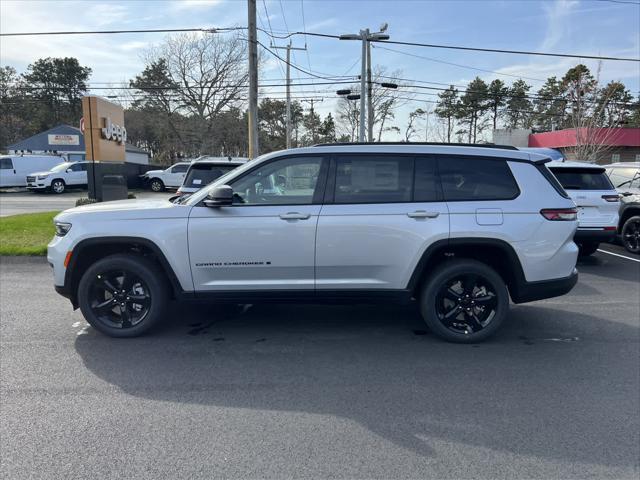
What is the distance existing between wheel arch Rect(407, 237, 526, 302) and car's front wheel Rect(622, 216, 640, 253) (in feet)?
21.6

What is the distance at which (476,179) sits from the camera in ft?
15.4

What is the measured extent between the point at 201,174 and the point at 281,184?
19.2 ft

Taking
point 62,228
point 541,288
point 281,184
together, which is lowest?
point 541,288

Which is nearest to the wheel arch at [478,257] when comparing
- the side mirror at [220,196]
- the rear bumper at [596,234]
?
the side mirror at [220,196]

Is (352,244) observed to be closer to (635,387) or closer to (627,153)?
(635,387)

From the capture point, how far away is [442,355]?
14.7 ft

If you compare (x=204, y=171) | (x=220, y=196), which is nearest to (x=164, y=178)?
(x=204, y=171)

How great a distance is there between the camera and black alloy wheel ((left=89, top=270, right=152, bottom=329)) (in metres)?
4.77

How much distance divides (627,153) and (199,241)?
41.1 meters

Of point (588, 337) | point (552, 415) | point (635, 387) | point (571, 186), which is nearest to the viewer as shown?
point (552, 415)

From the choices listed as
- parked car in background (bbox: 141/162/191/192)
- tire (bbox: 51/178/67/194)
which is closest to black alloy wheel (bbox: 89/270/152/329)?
parked car in background (bbox: 141/162/191/192)

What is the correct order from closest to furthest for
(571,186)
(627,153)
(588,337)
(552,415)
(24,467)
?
1. (24,467)
2. (552,415)
3. (588,337)
4. (571,186)
5. (627,153)

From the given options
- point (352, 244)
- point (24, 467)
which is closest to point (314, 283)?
point (352, 244)

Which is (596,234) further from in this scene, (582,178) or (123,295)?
(123,295)
